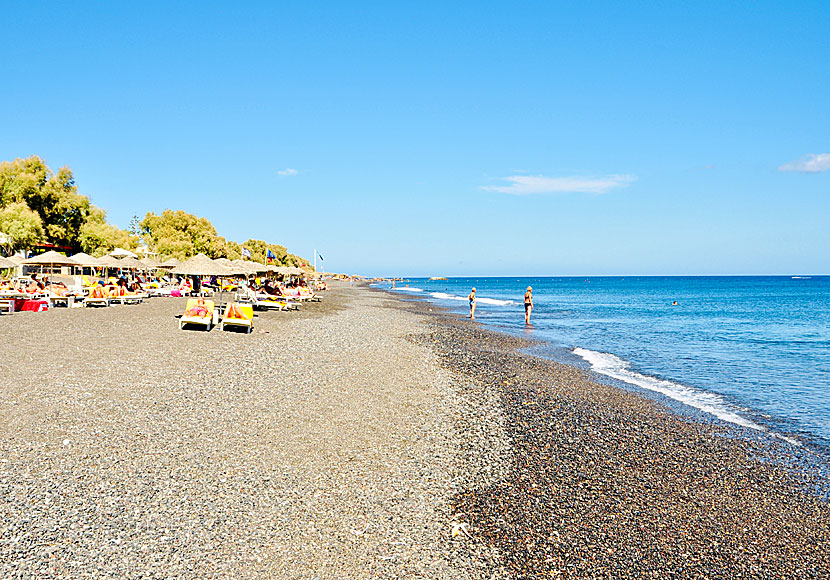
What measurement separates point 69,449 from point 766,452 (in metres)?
9.40

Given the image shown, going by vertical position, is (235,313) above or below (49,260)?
below

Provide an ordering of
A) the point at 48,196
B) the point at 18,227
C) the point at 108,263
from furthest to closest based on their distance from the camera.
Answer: the point at 48,196 → the point at 18,227 → the point at 108,263

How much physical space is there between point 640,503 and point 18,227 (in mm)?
42957

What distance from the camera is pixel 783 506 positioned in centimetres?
625

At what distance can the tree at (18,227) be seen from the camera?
37.0m

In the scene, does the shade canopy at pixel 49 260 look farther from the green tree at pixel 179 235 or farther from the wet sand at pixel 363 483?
the green tree at pixel 179 235

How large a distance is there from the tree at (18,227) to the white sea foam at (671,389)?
123 feet

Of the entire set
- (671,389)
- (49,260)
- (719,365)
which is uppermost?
(49,260)

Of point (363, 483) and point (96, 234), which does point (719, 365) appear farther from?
point (96, 234)

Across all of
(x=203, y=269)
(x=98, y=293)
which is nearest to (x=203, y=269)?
(x=203, y=269)

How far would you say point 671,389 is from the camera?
1325 cm

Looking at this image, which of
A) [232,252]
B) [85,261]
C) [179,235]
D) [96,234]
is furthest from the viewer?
[232,252]

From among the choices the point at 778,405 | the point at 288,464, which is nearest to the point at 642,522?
the point at 288,464

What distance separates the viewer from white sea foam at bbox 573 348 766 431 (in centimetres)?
1073
